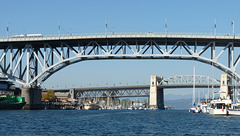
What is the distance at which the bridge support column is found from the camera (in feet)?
383

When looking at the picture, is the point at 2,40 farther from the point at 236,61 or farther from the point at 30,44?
the point at 236,61

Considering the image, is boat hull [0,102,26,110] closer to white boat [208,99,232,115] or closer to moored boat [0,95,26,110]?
moored boat [0,95,26,110]

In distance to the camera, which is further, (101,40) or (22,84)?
(22,84)

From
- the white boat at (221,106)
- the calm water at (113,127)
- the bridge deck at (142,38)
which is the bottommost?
the calm water at (113,127)

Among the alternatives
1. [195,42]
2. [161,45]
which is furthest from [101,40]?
[195,42]

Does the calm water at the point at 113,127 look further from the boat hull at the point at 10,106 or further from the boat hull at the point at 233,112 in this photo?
the boat hull at the point at 10,106

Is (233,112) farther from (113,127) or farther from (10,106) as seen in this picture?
(10,106)

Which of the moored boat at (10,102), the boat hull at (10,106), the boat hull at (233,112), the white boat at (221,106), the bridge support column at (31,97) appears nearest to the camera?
the boat hull at (233,112)

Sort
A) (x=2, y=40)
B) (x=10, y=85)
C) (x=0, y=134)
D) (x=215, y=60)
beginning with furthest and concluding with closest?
(x=10, y=85) < (x=2, y=40) < (x=215, y=60) < (x=0, y=134)

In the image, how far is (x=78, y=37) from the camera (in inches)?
4294

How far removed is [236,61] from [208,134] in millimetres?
57750

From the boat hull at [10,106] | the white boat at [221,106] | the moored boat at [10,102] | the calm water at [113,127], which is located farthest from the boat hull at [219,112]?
the moored boat at [10,102]

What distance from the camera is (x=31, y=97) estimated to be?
119 m

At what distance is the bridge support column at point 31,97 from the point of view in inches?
4601
